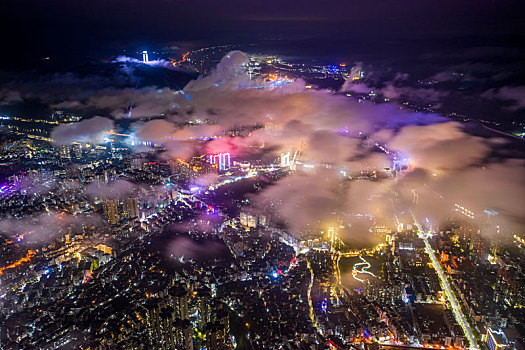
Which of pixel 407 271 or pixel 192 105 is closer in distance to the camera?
pixel 407 271

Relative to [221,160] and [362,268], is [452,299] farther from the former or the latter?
[221,160]

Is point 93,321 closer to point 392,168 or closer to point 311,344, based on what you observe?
point 311,344

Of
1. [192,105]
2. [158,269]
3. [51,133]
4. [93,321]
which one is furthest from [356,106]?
[51,133]

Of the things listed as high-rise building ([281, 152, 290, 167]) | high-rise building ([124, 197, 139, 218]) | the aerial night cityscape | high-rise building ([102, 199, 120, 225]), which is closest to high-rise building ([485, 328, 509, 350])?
the aerial night cityscape

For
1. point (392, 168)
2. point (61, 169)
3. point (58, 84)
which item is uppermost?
point (58, 84)

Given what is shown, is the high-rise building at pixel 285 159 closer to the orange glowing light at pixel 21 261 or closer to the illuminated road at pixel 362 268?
the illuminated road at pixel 362 268

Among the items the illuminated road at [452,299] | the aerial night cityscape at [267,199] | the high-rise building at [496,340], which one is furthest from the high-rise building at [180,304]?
the high-rise building at [496,340]

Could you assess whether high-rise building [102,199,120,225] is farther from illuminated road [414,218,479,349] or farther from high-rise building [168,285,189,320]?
illuminated road [414,218,479,349]

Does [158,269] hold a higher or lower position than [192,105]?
lower

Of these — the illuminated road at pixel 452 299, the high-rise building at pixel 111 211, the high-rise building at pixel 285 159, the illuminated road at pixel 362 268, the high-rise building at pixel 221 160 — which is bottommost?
the high-rise building at pixel 111 211
